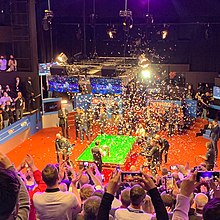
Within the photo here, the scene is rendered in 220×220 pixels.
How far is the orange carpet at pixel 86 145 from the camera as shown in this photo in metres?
11.0

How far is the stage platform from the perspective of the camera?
406 inches

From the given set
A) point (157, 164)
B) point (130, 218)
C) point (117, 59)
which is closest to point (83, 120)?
point (157, 164)

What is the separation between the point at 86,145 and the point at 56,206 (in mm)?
9344

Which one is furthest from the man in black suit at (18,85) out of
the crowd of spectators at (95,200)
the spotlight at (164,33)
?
the crowd of spectators at (95,200)

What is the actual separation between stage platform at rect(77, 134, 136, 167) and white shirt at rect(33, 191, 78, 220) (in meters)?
6.89

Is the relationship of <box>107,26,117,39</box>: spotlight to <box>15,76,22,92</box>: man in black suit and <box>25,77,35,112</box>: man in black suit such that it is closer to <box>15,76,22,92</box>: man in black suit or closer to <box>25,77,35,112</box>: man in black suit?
<box>25,77,35,112</box>: man in black suit

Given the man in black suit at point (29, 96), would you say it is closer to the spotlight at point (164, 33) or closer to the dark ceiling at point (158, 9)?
the dark ceiling at point (158, 9)

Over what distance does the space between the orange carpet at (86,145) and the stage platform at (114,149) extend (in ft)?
0.73

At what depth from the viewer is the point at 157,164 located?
10039mm

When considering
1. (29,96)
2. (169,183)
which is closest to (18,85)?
(29,96)

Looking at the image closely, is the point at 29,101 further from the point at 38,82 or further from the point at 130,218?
the point at 130,218

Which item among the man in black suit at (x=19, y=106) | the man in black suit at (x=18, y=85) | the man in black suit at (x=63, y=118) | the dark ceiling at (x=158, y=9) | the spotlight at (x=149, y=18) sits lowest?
the man in black suit at (x=63, y=118)

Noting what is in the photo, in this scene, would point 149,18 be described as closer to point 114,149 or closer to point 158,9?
point 158,9

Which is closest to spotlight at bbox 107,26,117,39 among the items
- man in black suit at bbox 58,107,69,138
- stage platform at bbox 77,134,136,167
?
man in black suit at bbox 58,107,69,138
